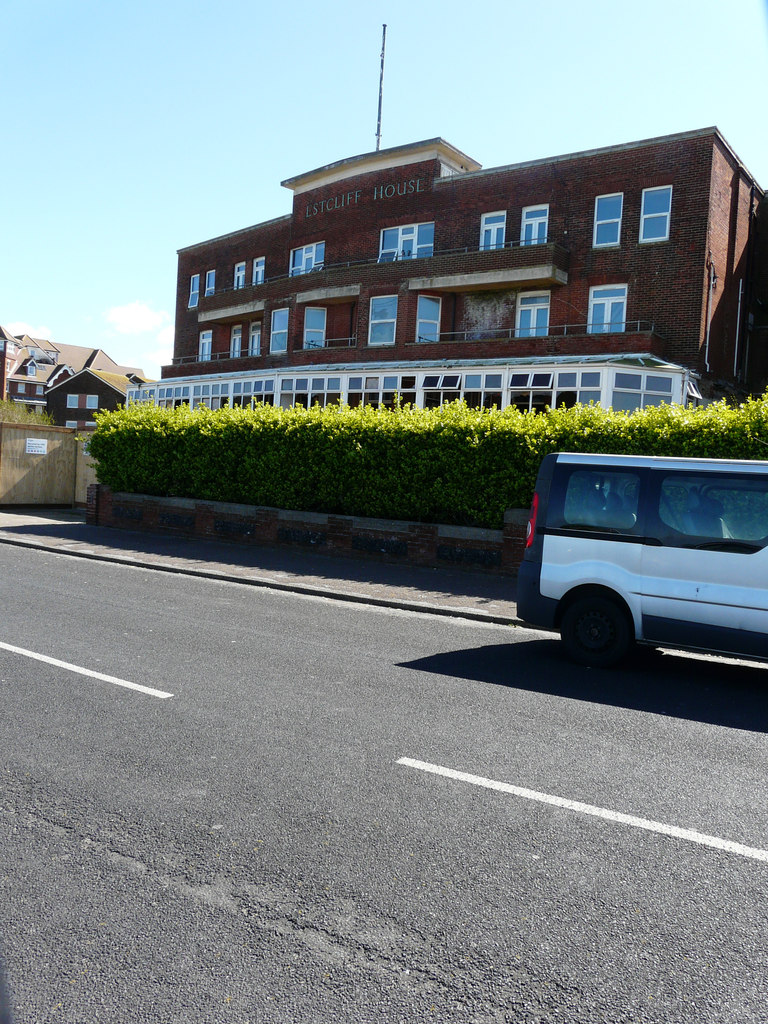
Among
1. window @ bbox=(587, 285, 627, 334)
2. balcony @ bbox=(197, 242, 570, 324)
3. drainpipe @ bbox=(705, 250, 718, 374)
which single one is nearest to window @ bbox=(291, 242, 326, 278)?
balcony @ bbox=(197, 242, 570, 324)

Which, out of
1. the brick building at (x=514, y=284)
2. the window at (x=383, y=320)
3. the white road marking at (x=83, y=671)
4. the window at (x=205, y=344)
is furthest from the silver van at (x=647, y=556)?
the window at (x=205, y=344)

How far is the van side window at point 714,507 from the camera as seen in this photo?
7.00m

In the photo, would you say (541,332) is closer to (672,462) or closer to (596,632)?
(672,462)

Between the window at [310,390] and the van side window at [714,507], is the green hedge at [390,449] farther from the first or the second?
the window at [310,390]

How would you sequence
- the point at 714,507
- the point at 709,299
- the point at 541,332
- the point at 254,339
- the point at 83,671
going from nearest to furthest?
the point at 83,671 → the point at 714,507 → the point at 709,299 → the point at 541,332 → the point at 254,339

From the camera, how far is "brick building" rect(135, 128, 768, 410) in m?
25.0

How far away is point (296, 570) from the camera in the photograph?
13.2 metres

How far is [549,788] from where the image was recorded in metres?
4.50

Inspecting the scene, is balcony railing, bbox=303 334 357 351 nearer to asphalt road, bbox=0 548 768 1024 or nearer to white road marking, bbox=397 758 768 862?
asphalt road, bbox=0 548 768 1024

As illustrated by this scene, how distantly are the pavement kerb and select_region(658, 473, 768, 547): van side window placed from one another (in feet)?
7.23

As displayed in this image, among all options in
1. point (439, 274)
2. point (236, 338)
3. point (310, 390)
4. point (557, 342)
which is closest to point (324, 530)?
point (557, 342)

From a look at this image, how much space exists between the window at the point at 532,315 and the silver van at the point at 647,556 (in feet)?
69.3

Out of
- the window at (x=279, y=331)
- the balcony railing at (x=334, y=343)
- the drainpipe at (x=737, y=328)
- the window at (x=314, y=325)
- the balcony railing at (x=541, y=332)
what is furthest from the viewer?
the window at (x=279, y=331)

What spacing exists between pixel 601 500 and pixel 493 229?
24.2 m
